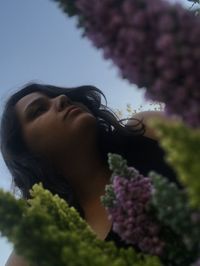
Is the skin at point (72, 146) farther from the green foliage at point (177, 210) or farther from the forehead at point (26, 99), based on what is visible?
the green foliage at point (177, 210)

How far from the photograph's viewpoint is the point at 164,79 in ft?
4.01

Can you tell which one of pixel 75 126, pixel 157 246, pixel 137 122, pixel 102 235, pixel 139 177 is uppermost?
pixel 137 122

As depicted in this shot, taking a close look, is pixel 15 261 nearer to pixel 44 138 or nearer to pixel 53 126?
pixel 44 138

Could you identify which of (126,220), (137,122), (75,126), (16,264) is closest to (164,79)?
(126,220)

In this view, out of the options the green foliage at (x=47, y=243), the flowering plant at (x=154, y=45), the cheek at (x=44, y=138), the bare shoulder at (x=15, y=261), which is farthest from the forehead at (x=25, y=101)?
the flowering plant at (x=154, y=45)

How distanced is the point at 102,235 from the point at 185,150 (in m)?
2.00

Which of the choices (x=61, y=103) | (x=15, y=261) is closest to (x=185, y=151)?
(x=61, y=103)

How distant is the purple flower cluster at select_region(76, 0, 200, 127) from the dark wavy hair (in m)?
2.06

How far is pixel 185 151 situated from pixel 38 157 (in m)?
2.32

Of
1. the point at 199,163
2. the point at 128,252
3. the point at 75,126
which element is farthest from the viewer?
the point at 75,126

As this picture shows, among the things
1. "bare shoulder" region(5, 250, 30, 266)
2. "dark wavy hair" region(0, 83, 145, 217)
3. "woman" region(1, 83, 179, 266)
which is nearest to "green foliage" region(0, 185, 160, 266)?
"woman" region(1, 83, 179, 266)

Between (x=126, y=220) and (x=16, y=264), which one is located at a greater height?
(x=16, y=264)

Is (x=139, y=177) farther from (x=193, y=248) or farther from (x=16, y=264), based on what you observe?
(x=16, y=264)

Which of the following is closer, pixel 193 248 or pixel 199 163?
pixel 199 163
